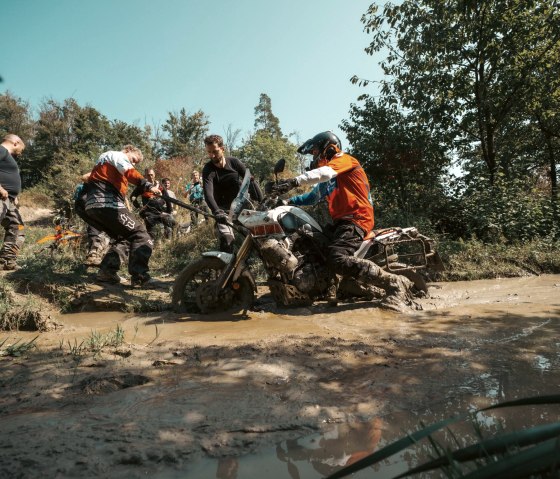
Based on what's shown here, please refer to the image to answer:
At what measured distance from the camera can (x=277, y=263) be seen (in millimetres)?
4461

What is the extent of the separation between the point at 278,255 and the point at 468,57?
8429 millimetres

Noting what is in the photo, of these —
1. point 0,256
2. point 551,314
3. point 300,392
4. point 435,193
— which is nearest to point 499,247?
point 435,193

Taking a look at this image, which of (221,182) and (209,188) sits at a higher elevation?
(221,182)

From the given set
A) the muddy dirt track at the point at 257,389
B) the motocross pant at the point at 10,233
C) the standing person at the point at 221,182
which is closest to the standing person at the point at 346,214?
the muddy dirt track at the point at 257,389

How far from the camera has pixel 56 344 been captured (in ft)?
11.3

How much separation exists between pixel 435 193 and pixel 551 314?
6627mm

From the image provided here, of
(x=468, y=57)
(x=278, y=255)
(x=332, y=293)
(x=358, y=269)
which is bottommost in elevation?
(x=332, y=293)

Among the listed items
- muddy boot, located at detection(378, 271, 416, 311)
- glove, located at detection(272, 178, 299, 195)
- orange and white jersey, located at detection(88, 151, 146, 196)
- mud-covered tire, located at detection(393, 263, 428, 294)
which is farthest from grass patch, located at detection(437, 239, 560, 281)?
orange and white jersey, located at detection(88, 151, 146, 196)

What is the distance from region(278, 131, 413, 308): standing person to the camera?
4.44 m

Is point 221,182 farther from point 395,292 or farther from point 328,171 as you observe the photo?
point 395,292

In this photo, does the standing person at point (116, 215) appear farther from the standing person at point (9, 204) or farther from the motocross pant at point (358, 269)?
the motocross pant at point (358, 269)

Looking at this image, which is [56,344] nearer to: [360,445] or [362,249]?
[360,445]

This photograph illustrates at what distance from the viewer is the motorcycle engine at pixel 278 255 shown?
443 centimetres

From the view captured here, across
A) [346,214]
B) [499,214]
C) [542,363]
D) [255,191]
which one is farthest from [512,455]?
[499,214]
